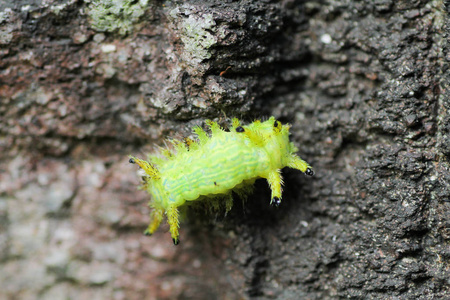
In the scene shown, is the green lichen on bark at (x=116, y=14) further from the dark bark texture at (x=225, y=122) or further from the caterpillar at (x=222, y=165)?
the caterpillar at (x=222, y=165)

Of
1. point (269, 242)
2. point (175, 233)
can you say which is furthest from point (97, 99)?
point (269, 242)

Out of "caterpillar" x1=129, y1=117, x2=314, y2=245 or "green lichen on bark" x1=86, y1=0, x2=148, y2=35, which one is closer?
"caterpillar" x1=129, y1=117, x2=314, y2=245

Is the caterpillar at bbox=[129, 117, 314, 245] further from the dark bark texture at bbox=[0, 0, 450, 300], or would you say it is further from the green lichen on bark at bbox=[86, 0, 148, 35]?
the green lichen on bark at bbox=[86, 0, 148, 35]

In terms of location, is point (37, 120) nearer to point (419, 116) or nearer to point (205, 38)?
point (205, 38)

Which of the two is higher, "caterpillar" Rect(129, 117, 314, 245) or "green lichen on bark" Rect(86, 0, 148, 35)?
"green lichen on bark" Rect(86, 0, 148, 35)

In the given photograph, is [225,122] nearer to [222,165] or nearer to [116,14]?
[222,165]

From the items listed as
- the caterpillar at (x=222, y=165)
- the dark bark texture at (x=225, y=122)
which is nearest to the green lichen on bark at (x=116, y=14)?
the dark bark texture at (x=225, y=122)

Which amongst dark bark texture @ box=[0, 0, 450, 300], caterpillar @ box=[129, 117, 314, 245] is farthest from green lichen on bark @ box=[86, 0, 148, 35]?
caterpillar @ box=[129, 117, 314, 245]
